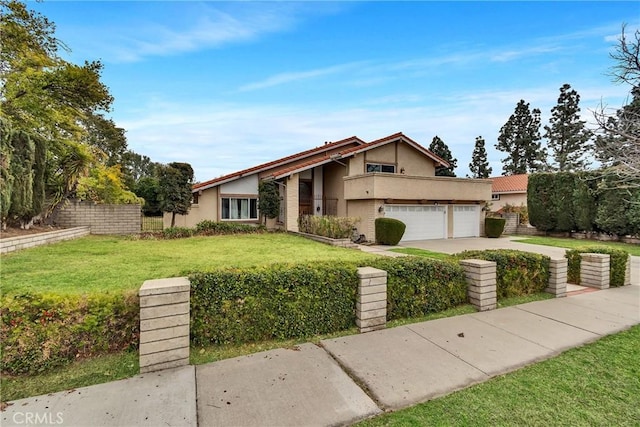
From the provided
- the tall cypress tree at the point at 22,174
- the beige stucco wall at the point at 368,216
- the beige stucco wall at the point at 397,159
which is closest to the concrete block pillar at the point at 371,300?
the beige stucco wall at the point at 368,216

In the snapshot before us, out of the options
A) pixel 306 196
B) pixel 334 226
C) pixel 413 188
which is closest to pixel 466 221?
pixel 413 188

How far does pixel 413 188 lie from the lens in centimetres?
1641

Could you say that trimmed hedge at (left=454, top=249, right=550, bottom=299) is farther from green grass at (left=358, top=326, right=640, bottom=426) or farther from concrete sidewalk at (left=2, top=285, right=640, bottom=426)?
green grass at (left=358, top=326, right=640, bottom=426)

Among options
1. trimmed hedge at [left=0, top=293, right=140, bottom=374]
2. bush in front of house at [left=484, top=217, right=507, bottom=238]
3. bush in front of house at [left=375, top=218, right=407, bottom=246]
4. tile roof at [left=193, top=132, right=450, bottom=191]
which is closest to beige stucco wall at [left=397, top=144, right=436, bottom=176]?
tile roof at [left=193, top=132, right=450, bottom=191]

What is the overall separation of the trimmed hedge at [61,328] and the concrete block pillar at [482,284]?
527 cm

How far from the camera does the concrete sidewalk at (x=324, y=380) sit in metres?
2.53

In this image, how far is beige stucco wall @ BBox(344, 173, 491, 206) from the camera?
15.4 metres

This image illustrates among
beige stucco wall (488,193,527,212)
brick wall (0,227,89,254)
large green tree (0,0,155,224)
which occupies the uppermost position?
large green tree (0,0,155,224)

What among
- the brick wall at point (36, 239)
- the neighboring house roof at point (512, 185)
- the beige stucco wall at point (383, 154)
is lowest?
the brick wall at point (36, 239)

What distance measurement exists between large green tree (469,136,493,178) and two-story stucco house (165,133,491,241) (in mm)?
30376

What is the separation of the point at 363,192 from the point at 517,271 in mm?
10185

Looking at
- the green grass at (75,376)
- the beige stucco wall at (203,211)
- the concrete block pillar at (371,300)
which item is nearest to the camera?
the green grass at (75,376)

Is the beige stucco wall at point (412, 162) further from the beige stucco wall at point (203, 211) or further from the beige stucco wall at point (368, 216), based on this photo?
the beige stucco wall at point (203, 211)

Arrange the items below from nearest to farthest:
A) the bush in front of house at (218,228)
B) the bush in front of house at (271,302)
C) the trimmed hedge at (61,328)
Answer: the trimmed hedge at (61,328) < the bush in front of house at (271,302) < the bush in front of house at (218,228)
